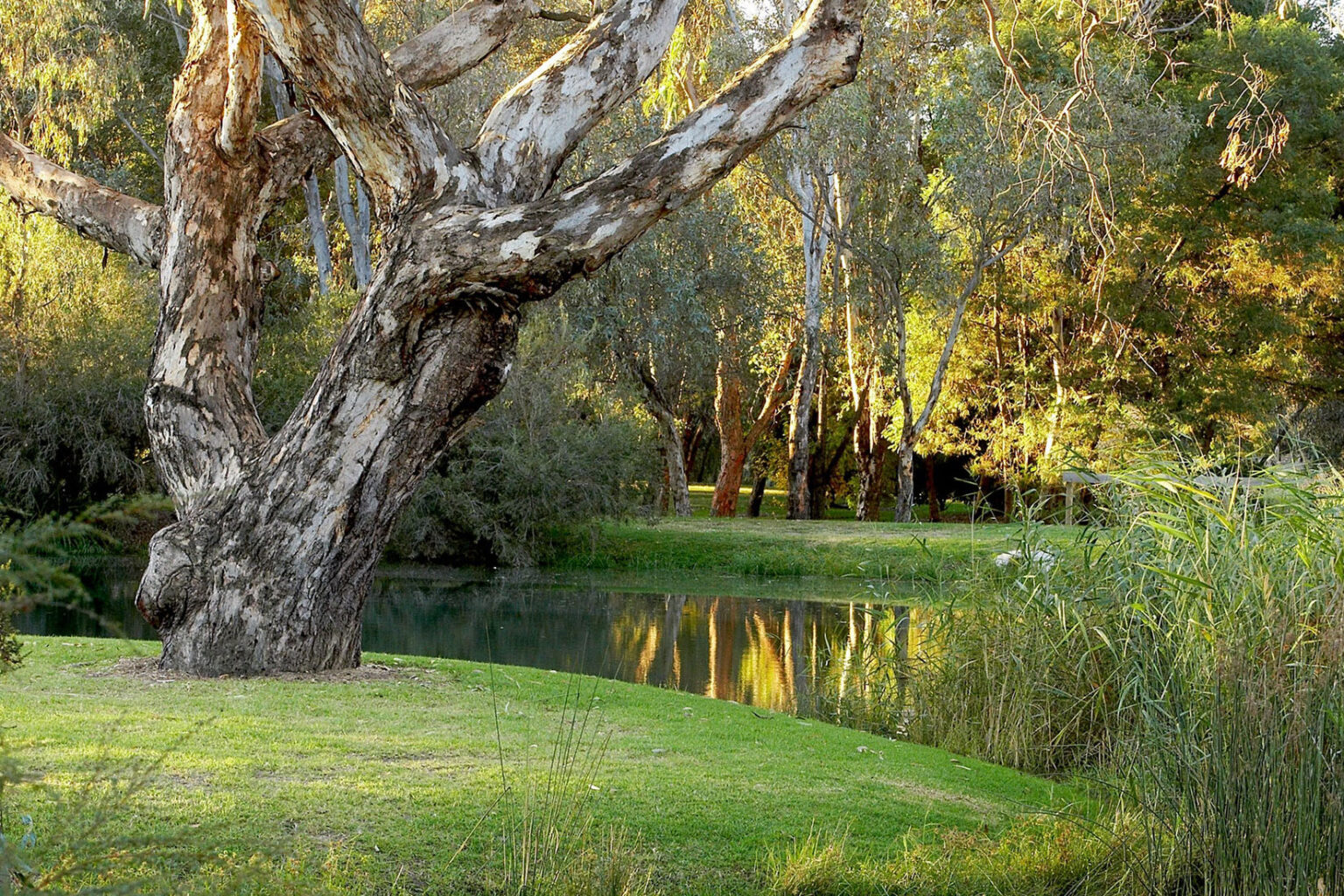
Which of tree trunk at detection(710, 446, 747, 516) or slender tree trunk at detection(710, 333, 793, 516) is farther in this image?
tree trunk at detection(710, 446, 747, 516)

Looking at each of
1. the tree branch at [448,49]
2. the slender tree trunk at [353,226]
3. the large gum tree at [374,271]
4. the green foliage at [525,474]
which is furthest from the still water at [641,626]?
the slender tree trunk at [353,226]

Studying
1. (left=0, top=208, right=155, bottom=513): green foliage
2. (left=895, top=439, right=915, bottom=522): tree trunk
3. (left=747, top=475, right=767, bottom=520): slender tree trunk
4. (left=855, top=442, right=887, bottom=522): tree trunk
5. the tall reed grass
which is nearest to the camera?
the tall reed grass

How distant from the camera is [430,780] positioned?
5043mm

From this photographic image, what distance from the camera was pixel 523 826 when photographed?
13.8 ft

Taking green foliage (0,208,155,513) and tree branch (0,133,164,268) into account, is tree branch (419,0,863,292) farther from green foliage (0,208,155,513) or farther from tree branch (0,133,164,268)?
green foliage (0,208,155,513)

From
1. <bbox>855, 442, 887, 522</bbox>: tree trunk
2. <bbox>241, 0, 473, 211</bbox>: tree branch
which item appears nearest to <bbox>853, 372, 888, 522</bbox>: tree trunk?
<bbox>855, 442, 887, 522</bbox>: tree trunk

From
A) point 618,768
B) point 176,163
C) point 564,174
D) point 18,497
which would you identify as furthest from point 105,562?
point 618,768

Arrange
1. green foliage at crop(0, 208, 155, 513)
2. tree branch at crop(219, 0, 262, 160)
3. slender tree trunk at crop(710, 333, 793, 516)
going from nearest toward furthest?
tree branch at crop(219, 0, 262, 160), green foliage at crop(0, 208, 155, 513), slender tree trunk at crop(710, 333, 793, 516)

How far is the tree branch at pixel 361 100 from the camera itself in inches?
270

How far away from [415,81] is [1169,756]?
6.56 meters

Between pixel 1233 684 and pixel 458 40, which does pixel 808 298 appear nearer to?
pixel 458 40

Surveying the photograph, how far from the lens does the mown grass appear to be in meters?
19.8

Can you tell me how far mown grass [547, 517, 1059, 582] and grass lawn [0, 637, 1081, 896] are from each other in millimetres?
12084

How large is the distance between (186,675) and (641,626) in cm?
746
